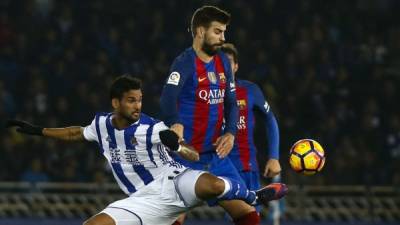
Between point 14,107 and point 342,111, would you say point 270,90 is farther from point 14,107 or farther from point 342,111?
point 14,107

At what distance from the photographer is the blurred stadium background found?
48.6 ft

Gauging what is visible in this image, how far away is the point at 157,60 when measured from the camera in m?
16.4

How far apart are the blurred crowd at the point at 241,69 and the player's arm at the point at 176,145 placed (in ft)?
21.5

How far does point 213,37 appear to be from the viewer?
8.70 meters

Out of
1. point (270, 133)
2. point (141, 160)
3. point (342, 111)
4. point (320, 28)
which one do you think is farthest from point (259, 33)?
point (141, 160)

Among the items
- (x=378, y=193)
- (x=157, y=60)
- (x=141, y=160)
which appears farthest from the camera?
(x=157, y=60)

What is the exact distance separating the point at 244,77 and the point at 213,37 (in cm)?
711

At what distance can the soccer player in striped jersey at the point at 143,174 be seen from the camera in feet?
27.3

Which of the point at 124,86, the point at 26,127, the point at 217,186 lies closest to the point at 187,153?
the point at 217,186

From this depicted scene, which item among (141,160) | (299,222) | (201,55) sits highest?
(201,55)

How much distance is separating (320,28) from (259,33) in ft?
2.90

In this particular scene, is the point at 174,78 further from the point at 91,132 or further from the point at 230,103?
the point at 91,132

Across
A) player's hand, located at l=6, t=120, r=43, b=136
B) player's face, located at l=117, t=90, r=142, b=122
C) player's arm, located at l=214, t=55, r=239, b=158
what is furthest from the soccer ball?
player's hand, located at l=6, t=120, r=43, b=136

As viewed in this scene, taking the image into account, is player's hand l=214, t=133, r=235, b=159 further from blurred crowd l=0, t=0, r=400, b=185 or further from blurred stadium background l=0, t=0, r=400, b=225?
blurred crowd l=0, t=0, r=400, b=185
